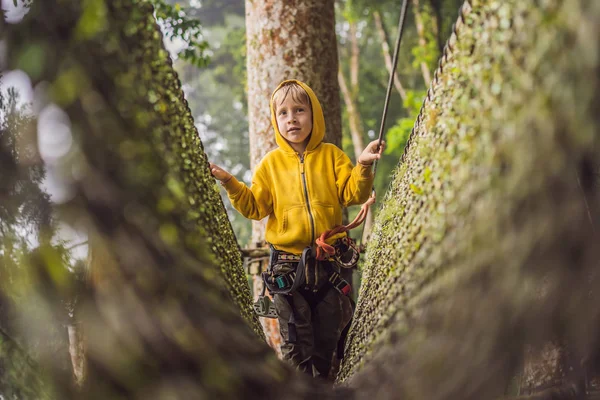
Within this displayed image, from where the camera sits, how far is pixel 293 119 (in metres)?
2.59

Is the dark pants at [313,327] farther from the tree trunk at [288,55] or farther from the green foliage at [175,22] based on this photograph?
the green foliage at [175,22]

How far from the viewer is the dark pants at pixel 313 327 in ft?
8.15

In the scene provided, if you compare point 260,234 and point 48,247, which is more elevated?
point 48,247

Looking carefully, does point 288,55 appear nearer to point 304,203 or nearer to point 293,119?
point 293,119

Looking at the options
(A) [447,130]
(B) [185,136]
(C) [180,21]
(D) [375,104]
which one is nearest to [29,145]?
(B) [185,136]

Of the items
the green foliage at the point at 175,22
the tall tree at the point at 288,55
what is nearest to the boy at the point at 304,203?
the tall tree at the point at 288,55

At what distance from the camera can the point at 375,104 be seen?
15828 millimetres

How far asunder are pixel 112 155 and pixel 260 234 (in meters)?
2.82

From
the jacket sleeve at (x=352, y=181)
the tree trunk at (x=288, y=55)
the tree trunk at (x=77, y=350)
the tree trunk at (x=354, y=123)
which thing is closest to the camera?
the tree trunk at (x=77, y=350)

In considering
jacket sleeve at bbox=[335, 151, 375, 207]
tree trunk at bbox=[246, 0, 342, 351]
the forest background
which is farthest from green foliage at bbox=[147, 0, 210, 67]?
jacket sleeve at bbox=[335, 151, 375, 207]

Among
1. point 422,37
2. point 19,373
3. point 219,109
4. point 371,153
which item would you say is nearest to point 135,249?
point 19,373

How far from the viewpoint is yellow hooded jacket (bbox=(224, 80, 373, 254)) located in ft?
8.09

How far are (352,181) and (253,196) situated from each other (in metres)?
0.52

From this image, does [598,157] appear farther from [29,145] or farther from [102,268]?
[29,145]
